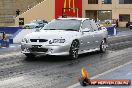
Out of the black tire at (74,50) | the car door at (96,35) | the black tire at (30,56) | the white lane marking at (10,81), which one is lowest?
the white lane marking at (10,81)

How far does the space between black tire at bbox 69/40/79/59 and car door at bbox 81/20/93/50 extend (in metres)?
0.57

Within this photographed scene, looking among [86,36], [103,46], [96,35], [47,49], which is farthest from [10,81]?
[103,46]

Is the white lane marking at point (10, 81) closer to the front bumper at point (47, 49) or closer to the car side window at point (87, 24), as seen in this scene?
the front bumper at point (47, 49)

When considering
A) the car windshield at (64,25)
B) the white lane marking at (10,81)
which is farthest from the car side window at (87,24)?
the white lane marking at (10,81)

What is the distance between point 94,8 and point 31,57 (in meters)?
61.4

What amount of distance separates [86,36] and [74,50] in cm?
134

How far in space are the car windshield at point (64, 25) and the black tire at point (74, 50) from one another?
0.77 metres

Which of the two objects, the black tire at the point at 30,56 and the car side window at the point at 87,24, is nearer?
the black tire at the point at 30,56

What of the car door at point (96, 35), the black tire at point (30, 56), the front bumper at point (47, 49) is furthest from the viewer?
the car door at point (96, 35)

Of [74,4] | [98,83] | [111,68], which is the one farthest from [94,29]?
[74,4]

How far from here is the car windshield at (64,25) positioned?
15876 millimetres

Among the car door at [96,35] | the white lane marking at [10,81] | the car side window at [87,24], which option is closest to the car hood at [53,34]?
the car side window at [87,24]

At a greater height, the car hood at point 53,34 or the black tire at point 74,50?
the car hood at point 53,34

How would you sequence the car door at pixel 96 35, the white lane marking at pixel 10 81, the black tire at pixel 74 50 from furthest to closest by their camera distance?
the car door at pixel 96 35, the black tire at pixel 74 50, the white lane marking at pixel 10 81
